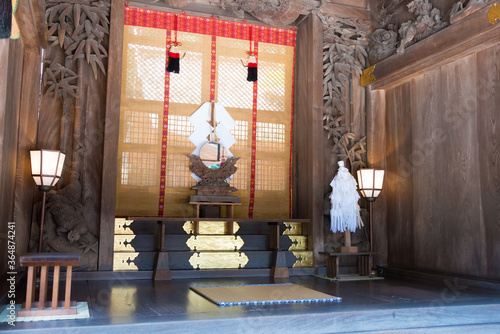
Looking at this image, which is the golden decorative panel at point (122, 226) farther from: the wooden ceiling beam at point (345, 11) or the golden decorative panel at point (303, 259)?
the wooden ceiling beam at point (345, 11)

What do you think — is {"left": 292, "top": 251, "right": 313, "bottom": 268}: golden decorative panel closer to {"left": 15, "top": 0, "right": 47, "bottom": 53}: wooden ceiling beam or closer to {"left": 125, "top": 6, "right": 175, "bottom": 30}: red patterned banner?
{"left": 125, "top": 6, "right": 175, "bottom": 30}: red patterned banner

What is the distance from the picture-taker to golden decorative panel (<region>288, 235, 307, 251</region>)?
5.20 m

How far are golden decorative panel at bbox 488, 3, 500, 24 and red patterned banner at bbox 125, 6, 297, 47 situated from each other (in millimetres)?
2638

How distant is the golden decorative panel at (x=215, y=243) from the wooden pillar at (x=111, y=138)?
0.82 meters

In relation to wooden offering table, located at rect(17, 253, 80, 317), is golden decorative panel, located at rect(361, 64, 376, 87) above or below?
above

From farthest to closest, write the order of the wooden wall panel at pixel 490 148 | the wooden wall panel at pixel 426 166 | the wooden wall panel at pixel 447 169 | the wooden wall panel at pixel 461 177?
the wooden wall panel at pixel 426 166
the wooden wall panel at pixel 461 177
the wooden wall panel at pixel 447 169
the wooden wall panel at pixel 490 148

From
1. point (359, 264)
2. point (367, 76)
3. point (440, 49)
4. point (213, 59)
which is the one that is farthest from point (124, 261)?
point (440, 49)

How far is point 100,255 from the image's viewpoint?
14.7 ft

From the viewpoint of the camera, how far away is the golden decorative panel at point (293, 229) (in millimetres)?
5307

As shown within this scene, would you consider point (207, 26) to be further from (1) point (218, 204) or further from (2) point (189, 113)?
(1) point (218, 204)

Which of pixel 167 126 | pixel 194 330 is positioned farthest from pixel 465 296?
pixel 167 126

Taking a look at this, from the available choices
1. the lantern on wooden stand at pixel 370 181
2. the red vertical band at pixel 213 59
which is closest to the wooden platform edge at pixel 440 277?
the lantern on wooden stand at pixel 370 181

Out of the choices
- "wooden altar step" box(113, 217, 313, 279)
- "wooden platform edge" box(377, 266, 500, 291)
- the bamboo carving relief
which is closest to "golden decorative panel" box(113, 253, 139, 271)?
"wooden altar step" box(113, 217, 313, 279)

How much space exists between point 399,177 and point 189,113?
257 centimetres
